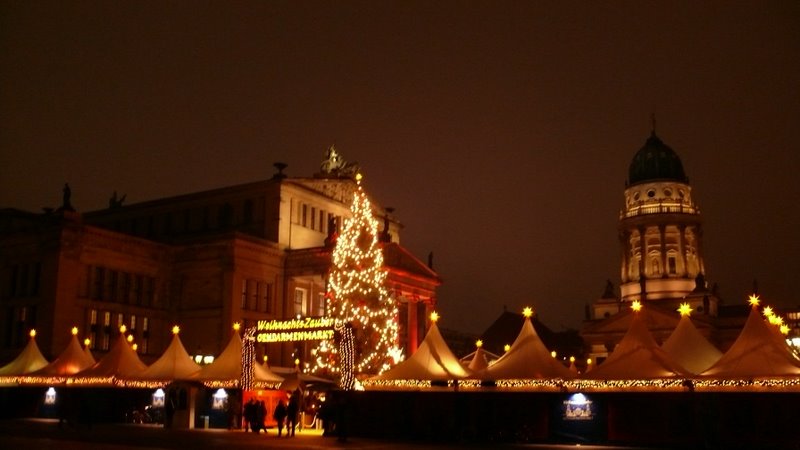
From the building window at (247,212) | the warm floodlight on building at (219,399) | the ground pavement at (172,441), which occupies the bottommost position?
the ground pavement at (172,441)

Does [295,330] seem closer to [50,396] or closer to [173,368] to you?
[173,368]

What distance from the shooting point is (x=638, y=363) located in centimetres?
3266

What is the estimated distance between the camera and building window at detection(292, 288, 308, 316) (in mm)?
70875

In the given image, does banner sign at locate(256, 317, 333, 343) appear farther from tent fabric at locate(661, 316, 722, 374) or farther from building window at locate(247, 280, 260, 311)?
building window at locate(247, 280, 260, 311)

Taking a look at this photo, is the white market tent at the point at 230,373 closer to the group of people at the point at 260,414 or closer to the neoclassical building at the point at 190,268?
the group of people at the point at 260,414

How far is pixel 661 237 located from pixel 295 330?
9582 cm

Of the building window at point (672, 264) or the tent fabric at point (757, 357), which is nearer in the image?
the tent fabric at point (757, 357)

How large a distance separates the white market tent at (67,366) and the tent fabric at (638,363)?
29.1m

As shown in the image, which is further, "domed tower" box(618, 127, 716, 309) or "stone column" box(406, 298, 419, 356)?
"domed tower" box(618, 127, 716, 309)

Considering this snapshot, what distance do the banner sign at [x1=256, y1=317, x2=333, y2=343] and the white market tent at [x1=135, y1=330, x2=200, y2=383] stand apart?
14.1 feet

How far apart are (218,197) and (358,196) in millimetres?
29975

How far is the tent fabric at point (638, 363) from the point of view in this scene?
31797mm

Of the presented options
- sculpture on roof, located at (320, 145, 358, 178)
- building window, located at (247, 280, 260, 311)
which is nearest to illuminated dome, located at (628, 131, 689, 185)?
sculpture on roof, located at (320, 145, 358, 178)

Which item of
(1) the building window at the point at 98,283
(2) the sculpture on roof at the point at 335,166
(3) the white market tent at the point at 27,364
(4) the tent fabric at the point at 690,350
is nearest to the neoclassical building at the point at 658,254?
(2) the sculpture on roof at the point at 335,166
